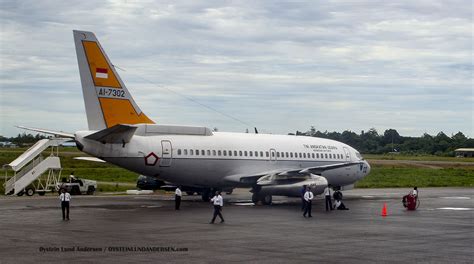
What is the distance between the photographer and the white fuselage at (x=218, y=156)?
3750 cm

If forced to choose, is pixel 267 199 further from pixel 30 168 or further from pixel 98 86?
pixel 30 168

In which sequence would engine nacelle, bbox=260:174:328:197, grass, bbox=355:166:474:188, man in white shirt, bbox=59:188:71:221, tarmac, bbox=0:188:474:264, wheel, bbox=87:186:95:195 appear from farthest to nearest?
grass, bbox=355:166:474:188
wheel, bbox=87:186:95:195
engine nacelle, bbox=260:174:328:197
man in white shirt, bbox=59:188:71:221
tarmac, bbox=0:188:474:264

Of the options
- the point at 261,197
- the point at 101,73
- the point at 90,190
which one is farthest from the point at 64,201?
the point at 90,190

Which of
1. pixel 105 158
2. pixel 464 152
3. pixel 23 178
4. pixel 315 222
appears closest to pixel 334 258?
pixel 315 222

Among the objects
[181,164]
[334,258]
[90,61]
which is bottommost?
[334,258]

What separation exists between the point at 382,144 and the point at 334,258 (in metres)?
178

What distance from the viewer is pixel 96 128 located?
3778cm

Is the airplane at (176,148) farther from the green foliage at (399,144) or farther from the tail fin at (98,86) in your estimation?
the green foliage at (399,144)

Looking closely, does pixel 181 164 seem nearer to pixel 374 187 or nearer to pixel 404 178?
pixel 374 187

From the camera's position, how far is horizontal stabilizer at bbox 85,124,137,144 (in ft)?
115

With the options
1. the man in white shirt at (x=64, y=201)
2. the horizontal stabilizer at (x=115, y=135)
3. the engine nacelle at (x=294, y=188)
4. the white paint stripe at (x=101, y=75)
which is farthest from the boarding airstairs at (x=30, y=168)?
the man in white shirt at (x=64, y=201)

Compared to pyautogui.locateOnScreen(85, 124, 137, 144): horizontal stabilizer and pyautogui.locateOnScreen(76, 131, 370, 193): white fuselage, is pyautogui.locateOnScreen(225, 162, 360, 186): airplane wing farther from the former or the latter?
pyautogui.locateOnScreen(85, 124, 137, 144): horizontal stabilizer

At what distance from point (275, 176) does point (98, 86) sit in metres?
10.7

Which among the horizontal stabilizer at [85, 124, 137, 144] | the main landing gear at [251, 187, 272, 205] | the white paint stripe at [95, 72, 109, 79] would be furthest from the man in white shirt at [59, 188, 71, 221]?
the main landing gear at [251, 187, 272, 205]
